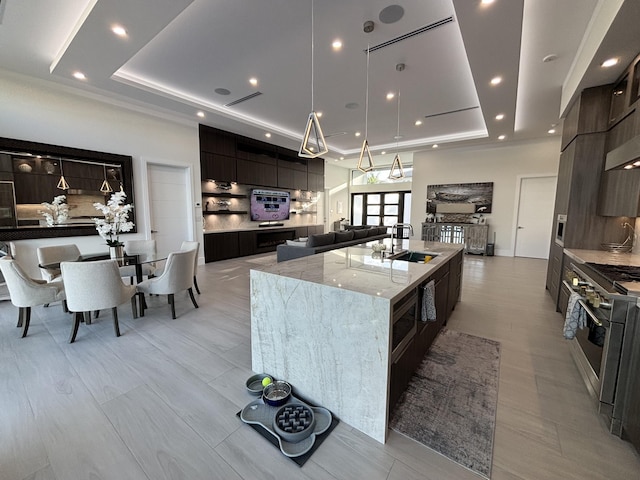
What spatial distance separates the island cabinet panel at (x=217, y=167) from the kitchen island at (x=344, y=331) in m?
5.15

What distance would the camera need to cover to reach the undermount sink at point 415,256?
2.80 metres

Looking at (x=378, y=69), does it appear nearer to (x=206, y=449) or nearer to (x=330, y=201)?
(x=206, y=449)

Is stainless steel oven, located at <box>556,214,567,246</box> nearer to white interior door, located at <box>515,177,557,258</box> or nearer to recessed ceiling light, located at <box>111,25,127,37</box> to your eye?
white interior door, located at <box>515,177,557,258</box>

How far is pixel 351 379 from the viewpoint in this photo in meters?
1.63

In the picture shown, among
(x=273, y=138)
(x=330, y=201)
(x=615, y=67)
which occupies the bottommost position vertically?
(x=330, y=201)

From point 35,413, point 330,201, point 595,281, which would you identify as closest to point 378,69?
point 595,281

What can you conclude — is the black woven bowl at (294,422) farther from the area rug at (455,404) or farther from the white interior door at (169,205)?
the white interior door at (169,205)

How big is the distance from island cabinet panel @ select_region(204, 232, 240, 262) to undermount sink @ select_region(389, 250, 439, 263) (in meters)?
5.19

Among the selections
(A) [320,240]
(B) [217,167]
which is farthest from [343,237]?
(B) [217,167]

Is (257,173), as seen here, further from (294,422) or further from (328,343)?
(294,422)

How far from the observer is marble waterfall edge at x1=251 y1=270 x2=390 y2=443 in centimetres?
151

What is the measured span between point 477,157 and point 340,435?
28.0 feet

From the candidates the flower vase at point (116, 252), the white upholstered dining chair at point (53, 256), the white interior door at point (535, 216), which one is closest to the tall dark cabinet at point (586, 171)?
the white interior door at point (535, 216)

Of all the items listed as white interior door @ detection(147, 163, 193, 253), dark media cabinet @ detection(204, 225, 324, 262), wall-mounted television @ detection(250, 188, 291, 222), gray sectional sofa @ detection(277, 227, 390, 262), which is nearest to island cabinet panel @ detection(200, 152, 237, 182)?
white interior door @ detection(147, 163, 193, 253)
